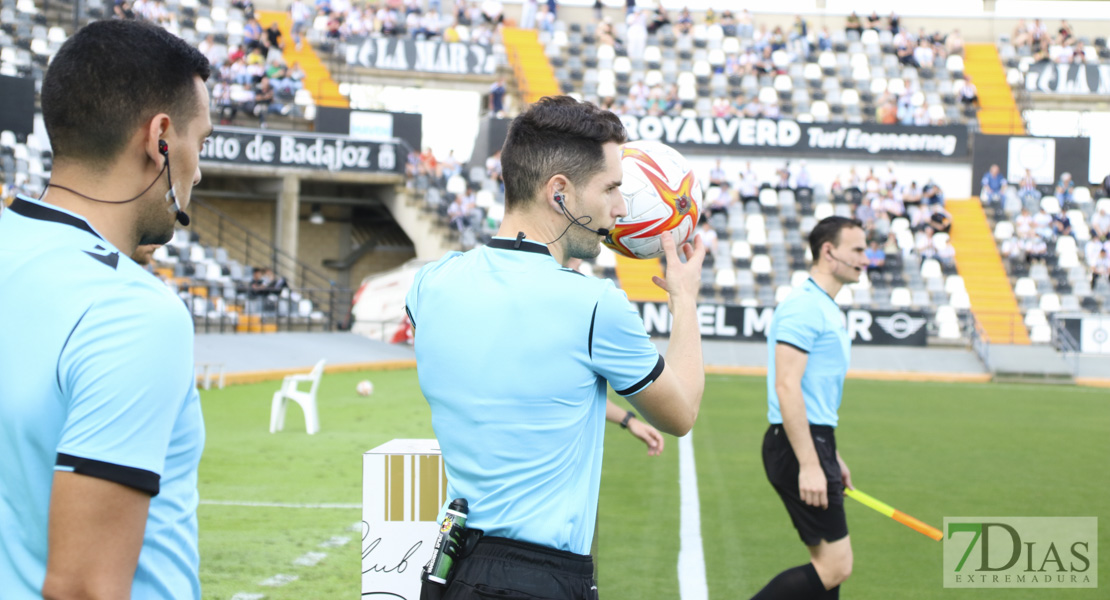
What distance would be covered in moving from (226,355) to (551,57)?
2229cm

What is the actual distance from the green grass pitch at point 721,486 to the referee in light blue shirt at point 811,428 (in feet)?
5.07

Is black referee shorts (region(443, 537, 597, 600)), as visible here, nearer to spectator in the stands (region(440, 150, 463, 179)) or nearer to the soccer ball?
the soccer ball

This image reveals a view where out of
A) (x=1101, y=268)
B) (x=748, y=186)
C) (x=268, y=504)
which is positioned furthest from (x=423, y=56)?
(x=268, y=504)

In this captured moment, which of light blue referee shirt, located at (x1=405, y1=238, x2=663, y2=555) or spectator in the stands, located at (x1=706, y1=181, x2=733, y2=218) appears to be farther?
spectator in the stands, located at (x1=706, y1=181, x2=733, y2=218)

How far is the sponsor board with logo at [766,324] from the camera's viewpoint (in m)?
27.1

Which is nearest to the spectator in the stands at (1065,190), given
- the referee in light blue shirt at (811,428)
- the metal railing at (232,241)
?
the metal railing at (232,241)

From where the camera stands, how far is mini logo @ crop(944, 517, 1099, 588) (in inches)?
277

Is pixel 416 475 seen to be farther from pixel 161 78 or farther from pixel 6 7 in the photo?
pixel 6 7

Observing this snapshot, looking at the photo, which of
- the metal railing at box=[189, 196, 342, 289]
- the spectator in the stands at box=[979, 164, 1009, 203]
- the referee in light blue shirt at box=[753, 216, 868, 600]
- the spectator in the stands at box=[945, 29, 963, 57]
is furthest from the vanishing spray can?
the spectator in the stands at box=[945, 29, 963, 57]

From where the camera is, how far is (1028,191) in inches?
1336

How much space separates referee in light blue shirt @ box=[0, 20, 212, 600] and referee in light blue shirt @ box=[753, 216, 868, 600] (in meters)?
3.60

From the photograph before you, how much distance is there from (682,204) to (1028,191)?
33387mm

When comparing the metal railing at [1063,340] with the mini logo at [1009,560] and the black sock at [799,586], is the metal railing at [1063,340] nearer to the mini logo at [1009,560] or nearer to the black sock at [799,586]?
the mini logo at [1009,560]

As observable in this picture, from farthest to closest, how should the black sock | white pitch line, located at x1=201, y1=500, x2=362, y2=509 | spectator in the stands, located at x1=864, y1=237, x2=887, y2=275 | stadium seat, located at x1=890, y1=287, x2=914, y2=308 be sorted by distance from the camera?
spectator in the stands, located at x1=864, y1=237, x2=887, y2=275 → stadium seat, located at x1=890, y1=287, x2=914, y2=308 → white pitch line, located at x1=201, y1=500, x2=362, y2=509 → the black sock
